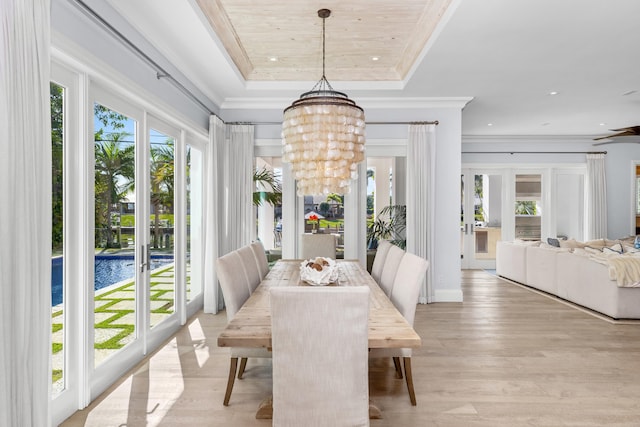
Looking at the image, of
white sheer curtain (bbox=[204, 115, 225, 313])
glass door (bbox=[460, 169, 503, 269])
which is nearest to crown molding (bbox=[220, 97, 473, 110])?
white sheer curtain (bbox=[204, 115, 225, 313])

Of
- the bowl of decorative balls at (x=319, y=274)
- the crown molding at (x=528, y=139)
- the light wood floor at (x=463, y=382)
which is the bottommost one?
the light wood floor at (x=463, y=382)

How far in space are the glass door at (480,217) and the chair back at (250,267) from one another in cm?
570

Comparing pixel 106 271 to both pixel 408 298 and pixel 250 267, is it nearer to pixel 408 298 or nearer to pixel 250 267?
pixel 250 267

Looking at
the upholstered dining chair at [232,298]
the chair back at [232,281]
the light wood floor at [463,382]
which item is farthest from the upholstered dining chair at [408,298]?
the chair back at [232,281]

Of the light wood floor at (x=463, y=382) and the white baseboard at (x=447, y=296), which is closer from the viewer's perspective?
the light wood floor at (x=463, y=382)

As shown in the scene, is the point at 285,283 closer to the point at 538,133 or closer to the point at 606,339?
the point at 606,339

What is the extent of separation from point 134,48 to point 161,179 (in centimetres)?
124

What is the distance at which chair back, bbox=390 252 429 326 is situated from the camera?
7.61 ft

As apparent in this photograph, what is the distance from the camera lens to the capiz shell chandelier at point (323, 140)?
2.66 meters

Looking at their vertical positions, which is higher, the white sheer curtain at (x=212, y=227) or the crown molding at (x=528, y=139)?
the crown molding at (x=528, y=139)

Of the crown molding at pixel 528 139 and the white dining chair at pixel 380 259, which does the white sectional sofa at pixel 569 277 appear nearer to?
the crown molding at pixel 528 139

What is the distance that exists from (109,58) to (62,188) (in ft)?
3.06

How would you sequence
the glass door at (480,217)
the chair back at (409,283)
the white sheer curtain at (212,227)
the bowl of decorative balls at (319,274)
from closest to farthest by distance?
1. the chair back at (409,283)
2. the bowl of decorative balls at (319,274)
3. the white sheer curtain at (212,227)
4. the glass door at (480,217)

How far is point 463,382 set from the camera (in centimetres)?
272
